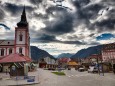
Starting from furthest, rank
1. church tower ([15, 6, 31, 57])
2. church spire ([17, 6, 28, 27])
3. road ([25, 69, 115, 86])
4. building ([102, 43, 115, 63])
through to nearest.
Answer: building ([102, 43, 115, 63]), church spire ([17, 6, 28, 27]), church tower ([15, 6, 31, 57]), road ([25, 69, 115, 86])

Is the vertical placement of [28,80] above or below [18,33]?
below

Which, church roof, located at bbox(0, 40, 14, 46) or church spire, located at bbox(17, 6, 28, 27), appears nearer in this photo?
church roof, located at bbox(0, 40, 14, 46)

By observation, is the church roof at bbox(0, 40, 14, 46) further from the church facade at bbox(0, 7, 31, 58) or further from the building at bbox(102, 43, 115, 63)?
the building at bbox(102, 43, 115, 63)

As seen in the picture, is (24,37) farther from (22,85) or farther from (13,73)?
(22,85)

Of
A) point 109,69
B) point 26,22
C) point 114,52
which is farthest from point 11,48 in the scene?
point 114,52

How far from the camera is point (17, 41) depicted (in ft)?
294

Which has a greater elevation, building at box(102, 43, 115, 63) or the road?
building at box(102, 43, 115, 63)

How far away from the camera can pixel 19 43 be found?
89.4 metres

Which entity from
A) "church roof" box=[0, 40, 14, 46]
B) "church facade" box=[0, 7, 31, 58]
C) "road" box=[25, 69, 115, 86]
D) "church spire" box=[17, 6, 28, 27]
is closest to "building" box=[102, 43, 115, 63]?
"church spire" box=[17, 6, 28, 27]

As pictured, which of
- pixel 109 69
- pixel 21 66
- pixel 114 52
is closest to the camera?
pixel 21 66

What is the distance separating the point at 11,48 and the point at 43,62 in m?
75.2

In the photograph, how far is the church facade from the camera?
3497 inches

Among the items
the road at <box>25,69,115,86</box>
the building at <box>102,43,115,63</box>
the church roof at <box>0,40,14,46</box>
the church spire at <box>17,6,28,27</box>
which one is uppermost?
the church spire at <box>17,6,28,27</box>

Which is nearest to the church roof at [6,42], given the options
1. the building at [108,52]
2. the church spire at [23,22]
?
the church spire at [23,22]
